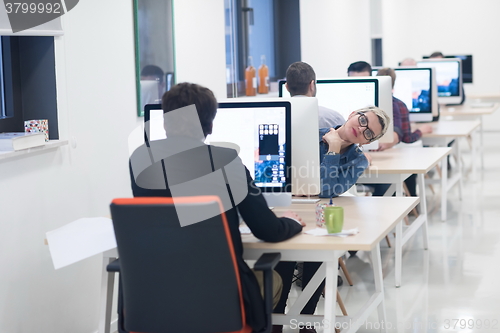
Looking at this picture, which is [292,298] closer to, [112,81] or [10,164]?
[112,81]

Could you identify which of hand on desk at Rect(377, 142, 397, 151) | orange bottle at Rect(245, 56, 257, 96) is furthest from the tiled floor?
orange bottle at Rect(245, 56, 257, 96)

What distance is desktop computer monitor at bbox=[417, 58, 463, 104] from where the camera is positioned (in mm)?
6737

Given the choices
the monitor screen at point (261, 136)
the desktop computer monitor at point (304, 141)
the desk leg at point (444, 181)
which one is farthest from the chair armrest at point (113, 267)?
the desk leg at point (444, 181)

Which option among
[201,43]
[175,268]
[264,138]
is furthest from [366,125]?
[201,43]

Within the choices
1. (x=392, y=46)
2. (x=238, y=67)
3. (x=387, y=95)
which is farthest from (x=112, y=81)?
(x=392, y=46)

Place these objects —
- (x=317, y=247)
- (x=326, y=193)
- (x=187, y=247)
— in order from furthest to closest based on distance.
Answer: (x=326, y=193), (x=317, y=247), (x=187, y=247)

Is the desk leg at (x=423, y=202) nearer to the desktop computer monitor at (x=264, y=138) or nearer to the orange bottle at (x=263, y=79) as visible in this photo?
the desktop computer monitor at (x=264, y=138)

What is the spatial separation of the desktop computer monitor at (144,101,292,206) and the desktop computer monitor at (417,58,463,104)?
4.70 metres

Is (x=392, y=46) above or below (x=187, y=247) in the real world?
above

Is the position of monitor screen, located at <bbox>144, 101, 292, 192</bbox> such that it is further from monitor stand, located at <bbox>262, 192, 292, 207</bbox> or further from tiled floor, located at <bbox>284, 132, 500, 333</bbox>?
tiled floor, located at <bbox>284, 132, 500, 333</bbox>

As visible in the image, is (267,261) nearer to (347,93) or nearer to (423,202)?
(347,93)

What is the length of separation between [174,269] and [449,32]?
10.1 meters

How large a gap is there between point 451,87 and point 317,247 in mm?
5371

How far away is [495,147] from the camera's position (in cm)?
949
